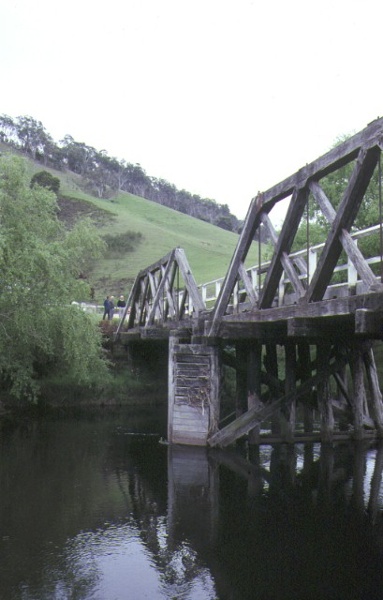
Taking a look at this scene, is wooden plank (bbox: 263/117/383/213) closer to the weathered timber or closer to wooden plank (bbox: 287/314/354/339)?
wooden plank (bbox: 287/314/354/339)

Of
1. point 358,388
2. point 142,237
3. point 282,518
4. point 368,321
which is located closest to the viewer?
point 368,321

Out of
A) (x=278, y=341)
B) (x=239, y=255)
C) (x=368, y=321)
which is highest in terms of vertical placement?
(x=239, y=255)

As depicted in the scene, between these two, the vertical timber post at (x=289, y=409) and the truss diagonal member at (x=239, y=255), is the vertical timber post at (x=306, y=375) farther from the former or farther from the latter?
the truss diagonal member at (x=239, y=255)

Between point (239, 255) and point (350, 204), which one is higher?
point (239, 255)

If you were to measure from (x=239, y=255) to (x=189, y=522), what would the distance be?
6.68 meters

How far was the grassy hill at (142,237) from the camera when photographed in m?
61.5

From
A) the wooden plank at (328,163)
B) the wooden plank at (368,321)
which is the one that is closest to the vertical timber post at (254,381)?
the wooden plank at (328,163)

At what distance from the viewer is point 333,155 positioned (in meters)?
10.3

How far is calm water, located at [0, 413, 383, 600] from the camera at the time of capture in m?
8.00

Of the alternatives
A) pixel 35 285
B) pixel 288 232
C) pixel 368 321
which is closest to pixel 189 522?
pixel 368 321

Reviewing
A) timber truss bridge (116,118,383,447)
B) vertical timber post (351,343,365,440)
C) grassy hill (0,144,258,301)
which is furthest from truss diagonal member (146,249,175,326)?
grassy hill (0,144,258,301)

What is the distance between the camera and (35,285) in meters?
19.9

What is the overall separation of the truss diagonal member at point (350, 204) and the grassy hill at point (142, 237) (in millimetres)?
35659

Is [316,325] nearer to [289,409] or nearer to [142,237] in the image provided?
[289,409]
